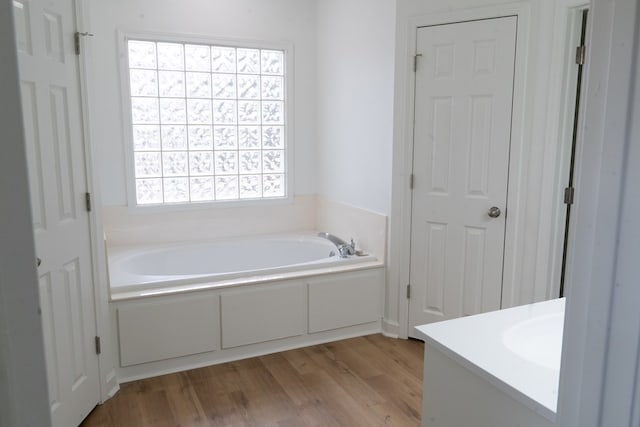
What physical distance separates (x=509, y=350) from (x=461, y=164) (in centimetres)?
186

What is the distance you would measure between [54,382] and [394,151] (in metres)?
2.26

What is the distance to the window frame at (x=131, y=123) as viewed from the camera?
3580mm

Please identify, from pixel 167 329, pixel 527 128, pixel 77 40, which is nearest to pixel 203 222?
pixel 167 329

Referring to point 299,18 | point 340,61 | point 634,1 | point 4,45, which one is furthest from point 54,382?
point 299,18

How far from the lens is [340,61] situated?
12.6 feet

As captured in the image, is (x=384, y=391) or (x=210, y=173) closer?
(x=384, y=391)

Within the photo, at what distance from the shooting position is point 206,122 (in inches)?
156

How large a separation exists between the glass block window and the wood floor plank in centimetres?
156

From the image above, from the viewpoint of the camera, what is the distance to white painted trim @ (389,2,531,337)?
2.72 metres

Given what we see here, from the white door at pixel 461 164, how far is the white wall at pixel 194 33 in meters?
1.36

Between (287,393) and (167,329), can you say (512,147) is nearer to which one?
(287,393)

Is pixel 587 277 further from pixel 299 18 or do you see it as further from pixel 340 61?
pixel 299 18

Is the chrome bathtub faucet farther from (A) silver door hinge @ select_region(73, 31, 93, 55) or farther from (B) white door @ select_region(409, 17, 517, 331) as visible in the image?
(A) silver door hinge @ select_region(73, 31, 93, 55)

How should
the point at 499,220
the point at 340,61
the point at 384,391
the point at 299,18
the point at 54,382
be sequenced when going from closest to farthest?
→ the point at 54,382
the point at 384,391
the point at 499,220
the point at 340,61
the point at 299,18
